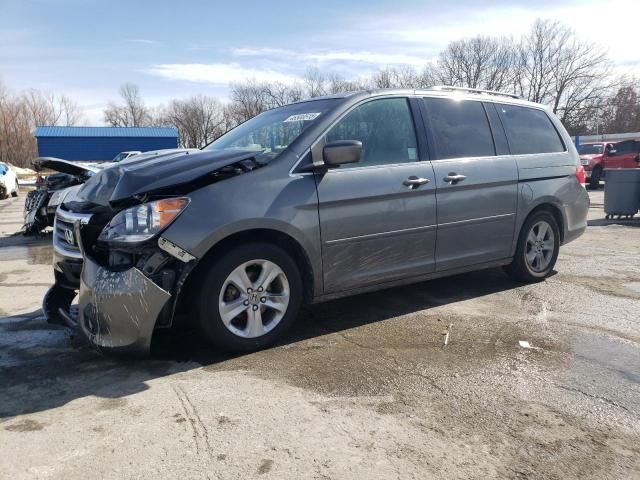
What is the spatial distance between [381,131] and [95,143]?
156 ft

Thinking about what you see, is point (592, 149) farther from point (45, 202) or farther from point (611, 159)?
point (45, 202)

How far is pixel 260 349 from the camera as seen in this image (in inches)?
150

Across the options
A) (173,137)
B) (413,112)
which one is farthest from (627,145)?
(173,137)

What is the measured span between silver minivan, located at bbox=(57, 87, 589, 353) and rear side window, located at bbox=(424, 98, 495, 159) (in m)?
0.01

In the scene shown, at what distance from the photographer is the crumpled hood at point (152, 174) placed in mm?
3520

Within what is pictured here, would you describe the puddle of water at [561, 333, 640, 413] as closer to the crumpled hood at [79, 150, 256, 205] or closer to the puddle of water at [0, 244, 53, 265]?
the crumpled hood at [79, 150, 256, 205]

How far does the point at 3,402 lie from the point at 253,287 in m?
1.64

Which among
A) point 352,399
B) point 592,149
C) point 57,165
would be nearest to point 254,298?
point 352,399

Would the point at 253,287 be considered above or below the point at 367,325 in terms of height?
above

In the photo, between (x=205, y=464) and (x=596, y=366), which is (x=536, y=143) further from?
(x=205, y=464)

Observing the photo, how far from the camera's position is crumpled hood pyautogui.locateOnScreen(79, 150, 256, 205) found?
3.52 meters

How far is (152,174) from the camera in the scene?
3.64 meters

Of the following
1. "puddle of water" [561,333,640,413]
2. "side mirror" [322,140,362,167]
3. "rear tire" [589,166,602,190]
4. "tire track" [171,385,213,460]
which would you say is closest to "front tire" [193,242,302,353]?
"tire track" [171,385,213,460]

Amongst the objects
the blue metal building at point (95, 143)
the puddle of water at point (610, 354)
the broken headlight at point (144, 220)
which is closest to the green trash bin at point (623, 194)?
the puddle of water at point (610, 354)
